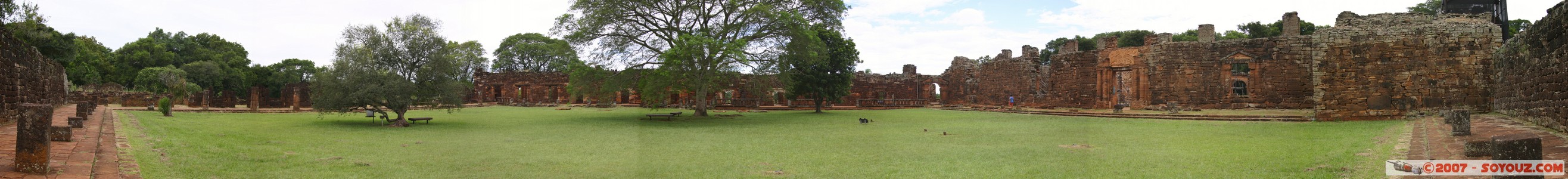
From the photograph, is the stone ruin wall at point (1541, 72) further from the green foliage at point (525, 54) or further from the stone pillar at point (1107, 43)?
the green foliage at point (525, 54)

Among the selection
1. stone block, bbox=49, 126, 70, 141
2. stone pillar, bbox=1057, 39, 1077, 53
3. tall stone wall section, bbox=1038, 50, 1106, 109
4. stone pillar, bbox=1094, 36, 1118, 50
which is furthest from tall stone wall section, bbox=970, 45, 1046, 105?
stone block, bbox=49, 126, 70, 141

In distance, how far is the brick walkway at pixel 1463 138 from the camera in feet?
22.6

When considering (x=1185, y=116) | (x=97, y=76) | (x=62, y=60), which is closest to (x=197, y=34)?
(x=97, y=76)

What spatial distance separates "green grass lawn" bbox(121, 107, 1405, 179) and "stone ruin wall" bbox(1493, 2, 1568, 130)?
4.82ft

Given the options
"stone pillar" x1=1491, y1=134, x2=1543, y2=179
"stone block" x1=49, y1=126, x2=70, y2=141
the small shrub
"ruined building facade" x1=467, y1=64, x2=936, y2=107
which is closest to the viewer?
"stone pillar" x1=1491, y1=134, x2=1543, y2=179

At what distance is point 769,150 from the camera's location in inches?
412

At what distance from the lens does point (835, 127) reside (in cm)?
1697

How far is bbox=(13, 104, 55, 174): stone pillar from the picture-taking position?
19.1ft

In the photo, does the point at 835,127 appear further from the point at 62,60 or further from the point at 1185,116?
the point at 62,60

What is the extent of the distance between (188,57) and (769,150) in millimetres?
50777

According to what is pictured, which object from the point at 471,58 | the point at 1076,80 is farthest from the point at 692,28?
the point at 471,58

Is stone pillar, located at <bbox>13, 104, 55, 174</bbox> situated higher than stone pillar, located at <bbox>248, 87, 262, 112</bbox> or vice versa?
stone pillar, located at <bbox>248, 87, 262, 112</bbox>

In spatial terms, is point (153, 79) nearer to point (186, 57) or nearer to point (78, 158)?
point (186, 57)

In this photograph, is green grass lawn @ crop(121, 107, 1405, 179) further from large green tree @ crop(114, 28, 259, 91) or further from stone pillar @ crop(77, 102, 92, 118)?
large green tree @ crop(114, 28, 259, 91)
